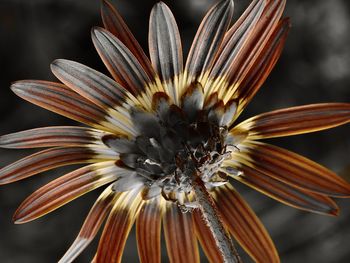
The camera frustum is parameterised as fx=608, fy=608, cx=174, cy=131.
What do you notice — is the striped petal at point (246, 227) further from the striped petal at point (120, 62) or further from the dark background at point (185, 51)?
the dark background at point (185, 51)

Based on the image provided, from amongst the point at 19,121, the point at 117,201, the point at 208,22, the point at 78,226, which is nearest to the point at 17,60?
the point at 19,121

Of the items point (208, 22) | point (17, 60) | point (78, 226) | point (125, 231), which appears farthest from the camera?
point (78, 226)

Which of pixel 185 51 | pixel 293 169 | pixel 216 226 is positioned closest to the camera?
pixel 216 226

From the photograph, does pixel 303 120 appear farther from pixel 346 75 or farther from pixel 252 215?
pixel 346 75

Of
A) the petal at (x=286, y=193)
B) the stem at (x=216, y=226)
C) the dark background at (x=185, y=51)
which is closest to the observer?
the stem at (x=216, y=226)

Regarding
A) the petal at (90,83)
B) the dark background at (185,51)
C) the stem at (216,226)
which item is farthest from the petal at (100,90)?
the dark background at (185,51)

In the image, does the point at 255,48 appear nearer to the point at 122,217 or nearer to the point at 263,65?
the point at 263,65

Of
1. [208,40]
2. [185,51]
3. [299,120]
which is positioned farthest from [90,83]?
[185,51]
